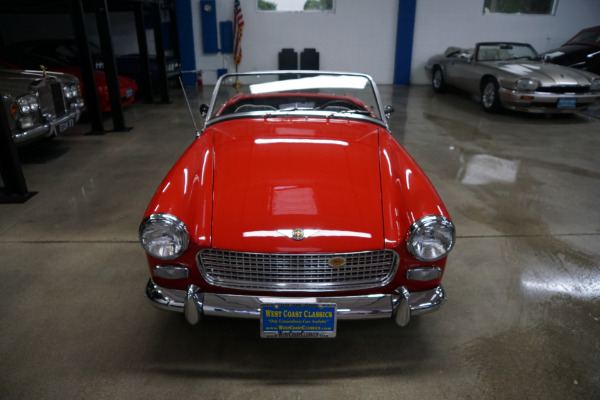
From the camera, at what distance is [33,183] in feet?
14.1

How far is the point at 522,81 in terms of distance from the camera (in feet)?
22.9

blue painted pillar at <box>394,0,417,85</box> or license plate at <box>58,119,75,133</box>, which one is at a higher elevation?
blue painted pillar at <box>394,0,417,85</box>

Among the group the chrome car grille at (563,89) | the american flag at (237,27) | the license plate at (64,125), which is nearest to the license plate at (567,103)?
the chrome car grille at (563,89)

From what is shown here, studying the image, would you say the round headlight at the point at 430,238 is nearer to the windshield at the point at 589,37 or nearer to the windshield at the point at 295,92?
→ the windshield at the point at 295,92

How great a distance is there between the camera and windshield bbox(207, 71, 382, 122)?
3.20 metres

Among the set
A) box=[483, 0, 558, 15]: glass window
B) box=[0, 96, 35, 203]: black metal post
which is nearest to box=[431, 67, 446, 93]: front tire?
box=[483, 0, 558, 15]: glass window

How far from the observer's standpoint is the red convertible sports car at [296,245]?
179cm

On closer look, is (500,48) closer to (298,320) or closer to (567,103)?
(567,103)

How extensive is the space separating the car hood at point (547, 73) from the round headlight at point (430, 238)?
251 inches

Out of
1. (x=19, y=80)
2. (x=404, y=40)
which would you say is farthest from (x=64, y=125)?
(x=404, y=40)

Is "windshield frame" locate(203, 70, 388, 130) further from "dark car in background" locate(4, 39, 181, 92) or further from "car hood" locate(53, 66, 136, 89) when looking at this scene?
"dark car in background" locate(4, 39, 181, 92)

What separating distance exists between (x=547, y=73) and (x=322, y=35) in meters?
6.22

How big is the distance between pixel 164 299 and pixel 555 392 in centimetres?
179

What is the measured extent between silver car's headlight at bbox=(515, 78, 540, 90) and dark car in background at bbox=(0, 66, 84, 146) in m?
6.91
